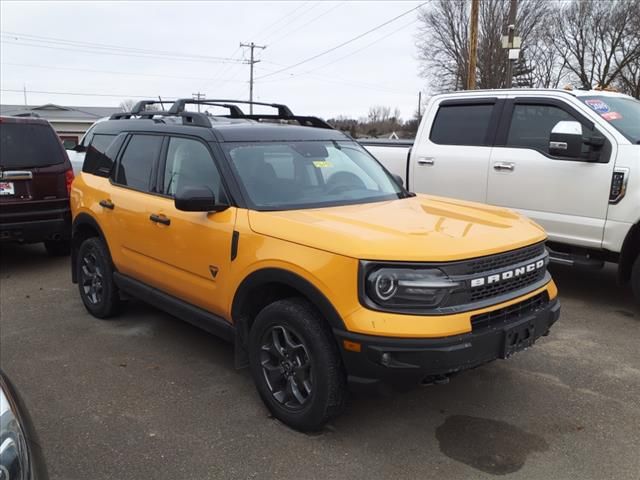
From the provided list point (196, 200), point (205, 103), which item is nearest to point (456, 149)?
point (205, 103)

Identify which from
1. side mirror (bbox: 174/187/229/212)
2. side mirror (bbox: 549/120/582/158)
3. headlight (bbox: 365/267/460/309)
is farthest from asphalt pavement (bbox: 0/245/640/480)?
side mirror (bbox: 549/120/582/158)

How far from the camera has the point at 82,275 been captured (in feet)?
17.9

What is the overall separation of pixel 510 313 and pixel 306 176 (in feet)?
5.48

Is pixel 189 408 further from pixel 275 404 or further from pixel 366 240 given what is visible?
pixel 366 240

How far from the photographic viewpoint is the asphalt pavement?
300 cm

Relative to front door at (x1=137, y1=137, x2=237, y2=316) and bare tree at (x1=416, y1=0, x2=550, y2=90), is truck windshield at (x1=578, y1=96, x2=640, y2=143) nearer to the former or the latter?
front door at (x1=137, y1=137, x2=237, y2=316)

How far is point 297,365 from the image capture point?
10.6 feet

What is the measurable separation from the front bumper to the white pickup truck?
282cm

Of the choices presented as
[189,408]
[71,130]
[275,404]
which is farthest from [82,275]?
[71,130]

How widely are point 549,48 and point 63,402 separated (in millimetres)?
44167

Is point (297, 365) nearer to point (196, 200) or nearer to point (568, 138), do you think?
point (196, 200)

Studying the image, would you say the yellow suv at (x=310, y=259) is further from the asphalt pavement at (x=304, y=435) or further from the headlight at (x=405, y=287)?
the asphalt pavement at (x=304, y=435)

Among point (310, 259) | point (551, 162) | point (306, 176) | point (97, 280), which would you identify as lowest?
point (97, 280)

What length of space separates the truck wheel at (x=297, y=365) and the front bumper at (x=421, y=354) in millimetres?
145
